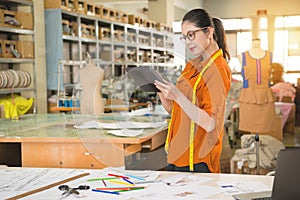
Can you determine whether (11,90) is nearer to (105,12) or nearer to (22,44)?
(22,44)

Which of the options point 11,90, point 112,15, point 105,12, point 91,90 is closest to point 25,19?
point 11,90

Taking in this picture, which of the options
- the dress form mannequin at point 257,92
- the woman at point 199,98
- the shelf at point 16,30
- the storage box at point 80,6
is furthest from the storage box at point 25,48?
the woman at point 199,98

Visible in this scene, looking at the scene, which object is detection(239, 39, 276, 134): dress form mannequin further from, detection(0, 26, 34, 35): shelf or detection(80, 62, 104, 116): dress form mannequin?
detection(0, 26, 34, 35): shelf

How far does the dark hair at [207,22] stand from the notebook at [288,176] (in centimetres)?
89

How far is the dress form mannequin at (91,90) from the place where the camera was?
9.23 feet

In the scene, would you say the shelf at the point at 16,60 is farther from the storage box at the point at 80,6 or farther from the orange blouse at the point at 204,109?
the orange blouse at the point at 204,109

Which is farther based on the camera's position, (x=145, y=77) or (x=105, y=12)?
(x=105, y=12)

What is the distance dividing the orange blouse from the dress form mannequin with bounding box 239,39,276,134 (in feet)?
9.29

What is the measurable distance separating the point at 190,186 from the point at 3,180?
0.80 meters

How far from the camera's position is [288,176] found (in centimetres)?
130

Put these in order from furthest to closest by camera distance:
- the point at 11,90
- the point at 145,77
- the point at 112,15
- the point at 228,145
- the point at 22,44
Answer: the point at 112,15
the point at 22,44
the point at 11,90
the point at 228,145
the point at 145,77

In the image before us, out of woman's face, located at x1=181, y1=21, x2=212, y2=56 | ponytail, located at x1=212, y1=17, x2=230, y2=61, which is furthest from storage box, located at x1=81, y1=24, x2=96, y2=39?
woman's face, located at x1=181, y1=21, x2=212, y2=56

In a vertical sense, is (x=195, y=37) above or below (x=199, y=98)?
above

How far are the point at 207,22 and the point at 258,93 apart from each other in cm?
301
